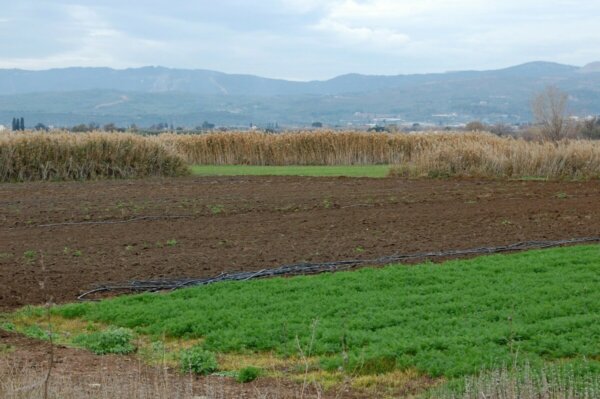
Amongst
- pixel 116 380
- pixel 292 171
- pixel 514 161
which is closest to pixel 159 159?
pixel 292 171

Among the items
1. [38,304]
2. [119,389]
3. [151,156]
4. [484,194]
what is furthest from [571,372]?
[151,156]

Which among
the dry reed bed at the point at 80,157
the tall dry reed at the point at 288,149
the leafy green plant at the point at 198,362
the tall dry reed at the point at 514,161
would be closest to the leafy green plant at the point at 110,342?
the leafy green plant at the point at 198,362

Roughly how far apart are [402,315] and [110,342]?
3467 millimetres

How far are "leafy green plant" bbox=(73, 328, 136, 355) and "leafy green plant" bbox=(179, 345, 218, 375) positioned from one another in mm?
975

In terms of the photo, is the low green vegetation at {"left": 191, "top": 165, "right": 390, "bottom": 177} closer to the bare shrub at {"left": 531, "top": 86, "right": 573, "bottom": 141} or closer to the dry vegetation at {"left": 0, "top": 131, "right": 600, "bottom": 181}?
the dry vegetation at {"left": 0, "top": 131, "right": 600, "bottom": 181}

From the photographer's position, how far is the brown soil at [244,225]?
15.4 metres

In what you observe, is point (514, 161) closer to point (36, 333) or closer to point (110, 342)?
point (36, 333)

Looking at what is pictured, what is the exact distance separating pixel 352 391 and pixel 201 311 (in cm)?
361

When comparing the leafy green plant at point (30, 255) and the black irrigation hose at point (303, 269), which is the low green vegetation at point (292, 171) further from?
the leafy green plant at point (30, 255)

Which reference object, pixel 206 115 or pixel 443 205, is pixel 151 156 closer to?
pixel 443 205

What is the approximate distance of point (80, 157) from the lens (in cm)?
3594

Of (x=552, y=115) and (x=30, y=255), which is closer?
(x=30, y=255)

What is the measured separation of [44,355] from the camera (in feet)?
33.5

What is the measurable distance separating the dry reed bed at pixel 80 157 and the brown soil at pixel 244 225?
4.87 m
